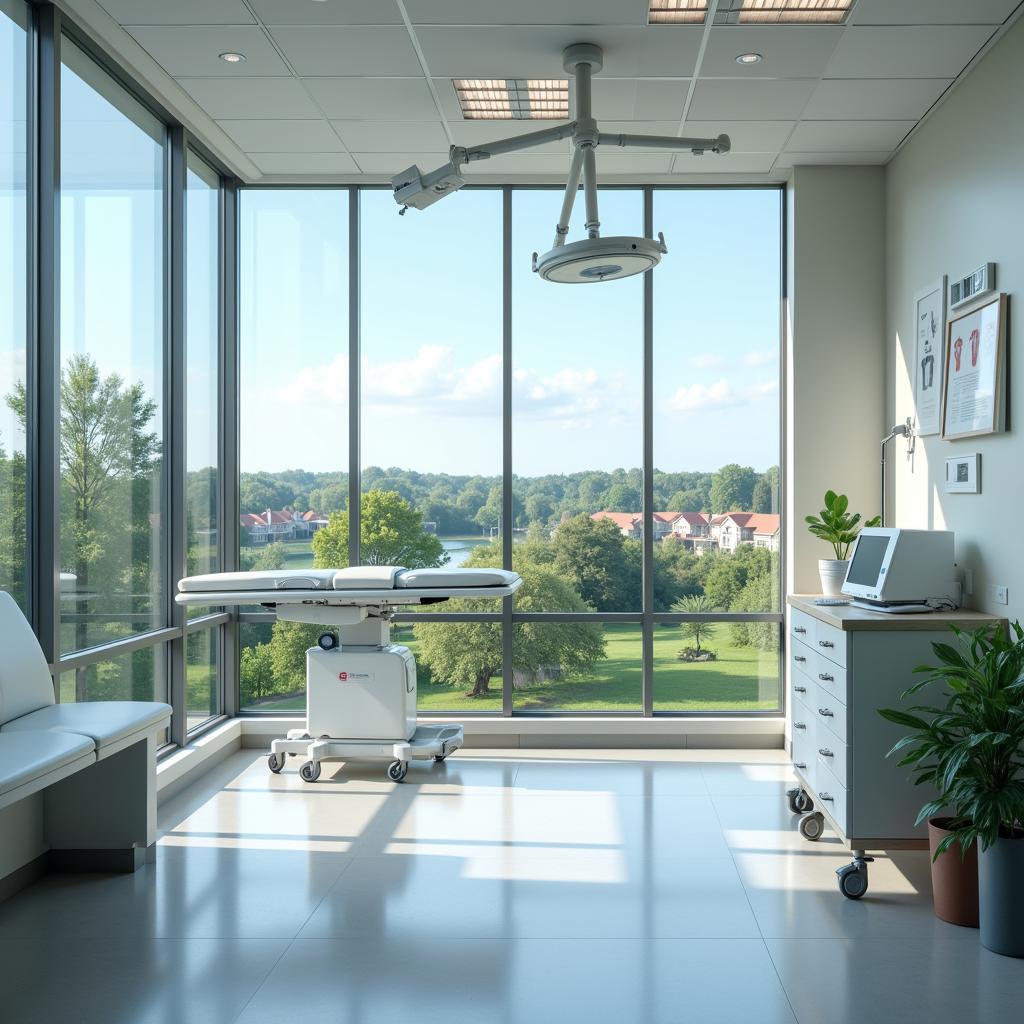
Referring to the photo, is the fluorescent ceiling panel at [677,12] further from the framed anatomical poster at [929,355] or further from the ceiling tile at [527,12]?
the framed anatomical poster at [929,355]

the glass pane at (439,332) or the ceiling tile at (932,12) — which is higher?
the ceiling tile at (932,12)

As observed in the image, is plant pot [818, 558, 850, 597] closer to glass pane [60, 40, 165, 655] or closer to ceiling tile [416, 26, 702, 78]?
ceiling tile [416, 26, 702, 78]

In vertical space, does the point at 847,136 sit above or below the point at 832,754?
above

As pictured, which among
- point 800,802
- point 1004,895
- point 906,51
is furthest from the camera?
point 800,802

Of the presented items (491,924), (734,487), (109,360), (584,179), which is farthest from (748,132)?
(491,924)

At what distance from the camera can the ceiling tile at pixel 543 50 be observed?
3.63 meters

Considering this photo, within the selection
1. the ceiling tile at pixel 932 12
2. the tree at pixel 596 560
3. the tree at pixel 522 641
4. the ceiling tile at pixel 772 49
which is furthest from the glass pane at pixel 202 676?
the ceiling tile at pixel 932 12

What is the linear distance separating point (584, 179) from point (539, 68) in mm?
518

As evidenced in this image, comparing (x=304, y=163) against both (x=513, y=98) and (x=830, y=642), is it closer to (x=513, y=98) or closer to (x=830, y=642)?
(x=513, y=98)

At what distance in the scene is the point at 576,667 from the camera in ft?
17.9

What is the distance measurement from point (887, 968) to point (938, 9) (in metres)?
3.07

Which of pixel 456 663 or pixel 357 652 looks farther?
pixel 456 663

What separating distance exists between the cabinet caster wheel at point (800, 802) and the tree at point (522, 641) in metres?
1.52

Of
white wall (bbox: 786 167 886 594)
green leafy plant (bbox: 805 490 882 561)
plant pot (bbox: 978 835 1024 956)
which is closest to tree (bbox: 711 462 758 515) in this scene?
white wall (bbox: 786 167 886 594)
